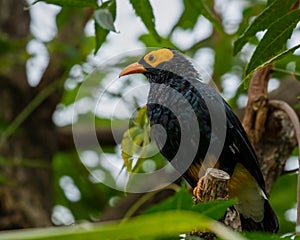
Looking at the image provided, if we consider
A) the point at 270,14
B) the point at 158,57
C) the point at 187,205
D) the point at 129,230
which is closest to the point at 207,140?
the point at 158,57

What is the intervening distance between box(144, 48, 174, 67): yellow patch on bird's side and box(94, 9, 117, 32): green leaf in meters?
0.49

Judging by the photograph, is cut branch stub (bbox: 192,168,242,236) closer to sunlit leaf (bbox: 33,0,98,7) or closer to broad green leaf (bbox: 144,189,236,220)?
broad green leaf (bbox: 144,189,236,220)

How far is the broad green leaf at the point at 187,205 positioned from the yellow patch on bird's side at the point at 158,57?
1.25 metres

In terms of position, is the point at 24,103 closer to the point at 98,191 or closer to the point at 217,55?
the point at 98,191

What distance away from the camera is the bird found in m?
1.81

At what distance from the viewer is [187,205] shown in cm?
83

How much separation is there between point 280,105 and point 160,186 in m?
0.69

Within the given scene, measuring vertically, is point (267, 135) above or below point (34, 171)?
above

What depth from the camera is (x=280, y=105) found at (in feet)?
6.14

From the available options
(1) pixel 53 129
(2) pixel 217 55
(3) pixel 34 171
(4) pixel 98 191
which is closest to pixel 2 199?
(3) pixel 34 171

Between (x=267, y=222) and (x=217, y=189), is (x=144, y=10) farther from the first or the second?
(x=267, y=222)

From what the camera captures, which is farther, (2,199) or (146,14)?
(2,199)

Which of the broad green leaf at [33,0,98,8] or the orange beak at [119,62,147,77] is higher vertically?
the broad green leaf at [33,0,98,8]

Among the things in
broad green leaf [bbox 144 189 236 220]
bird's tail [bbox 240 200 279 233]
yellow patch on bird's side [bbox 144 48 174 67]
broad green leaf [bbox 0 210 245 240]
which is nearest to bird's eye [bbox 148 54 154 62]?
yellow patch on bird's side [bbox 144 48 174 67]
